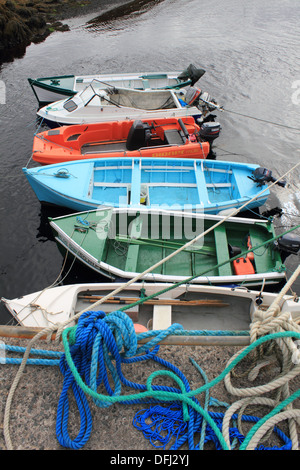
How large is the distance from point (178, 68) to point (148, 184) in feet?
57.1

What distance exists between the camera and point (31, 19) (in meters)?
29.8

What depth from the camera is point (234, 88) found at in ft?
68.5

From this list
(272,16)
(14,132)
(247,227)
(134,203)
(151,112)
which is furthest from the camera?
(272,16)

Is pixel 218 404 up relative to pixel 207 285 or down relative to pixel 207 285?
up

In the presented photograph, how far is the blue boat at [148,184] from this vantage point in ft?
31.0

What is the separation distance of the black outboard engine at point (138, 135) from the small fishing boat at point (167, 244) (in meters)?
4.36

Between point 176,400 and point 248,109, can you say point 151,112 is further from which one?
point 176,400

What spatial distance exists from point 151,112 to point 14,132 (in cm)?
821

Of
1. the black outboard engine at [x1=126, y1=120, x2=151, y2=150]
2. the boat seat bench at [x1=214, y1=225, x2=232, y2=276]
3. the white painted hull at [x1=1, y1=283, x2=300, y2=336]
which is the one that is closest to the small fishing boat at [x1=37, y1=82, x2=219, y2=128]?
the black outboard engine at [x1=126, y1=120, x2=151, y2=150]

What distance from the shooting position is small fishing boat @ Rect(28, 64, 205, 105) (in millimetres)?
15926

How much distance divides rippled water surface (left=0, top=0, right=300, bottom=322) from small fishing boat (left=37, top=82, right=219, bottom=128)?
8.69 ft

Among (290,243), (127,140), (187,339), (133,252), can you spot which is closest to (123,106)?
(127,140)

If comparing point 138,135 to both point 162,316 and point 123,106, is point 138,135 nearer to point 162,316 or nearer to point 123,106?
point 123,106
